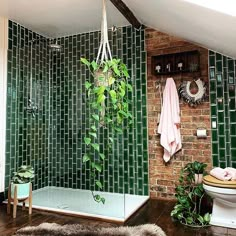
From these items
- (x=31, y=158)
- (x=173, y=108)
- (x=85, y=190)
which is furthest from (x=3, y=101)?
(x=173, y=108)

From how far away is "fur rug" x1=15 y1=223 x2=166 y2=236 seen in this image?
2.16 m

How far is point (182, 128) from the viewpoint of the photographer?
10.6 ft

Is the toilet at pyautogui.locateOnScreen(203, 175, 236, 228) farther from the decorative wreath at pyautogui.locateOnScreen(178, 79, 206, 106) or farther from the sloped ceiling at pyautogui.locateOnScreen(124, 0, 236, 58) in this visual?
the sloped ceiling at pyautogui.locateOnScreen(124, 0, 236, 58)

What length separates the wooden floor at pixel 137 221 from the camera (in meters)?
2.29

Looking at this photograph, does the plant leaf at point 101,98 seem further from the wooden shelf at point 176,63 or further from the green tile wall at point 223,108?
the green tile wall at point 223,108

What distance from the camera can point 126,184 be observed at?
3.42 meters

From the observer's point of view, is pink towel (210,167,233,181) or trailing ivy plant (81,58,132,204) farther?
trailing ivy plant (81,58,132,204)

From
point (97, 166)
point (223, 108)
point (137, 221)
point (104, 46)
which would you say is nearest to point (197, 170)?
point (223, 108)

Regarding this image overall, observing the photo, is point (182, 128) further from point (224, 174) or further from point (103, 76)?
point (103, 76)

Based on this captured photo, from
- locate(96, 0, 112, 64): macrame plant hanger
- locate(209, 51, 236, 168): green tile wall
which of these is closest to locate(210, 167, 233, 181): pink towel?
locate(209, 51, 236, 168): green tile wall

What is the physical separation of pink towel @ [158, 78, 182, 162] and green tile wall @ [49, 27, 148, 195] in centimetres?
30

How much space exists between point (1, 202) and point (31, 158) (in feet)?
2.32

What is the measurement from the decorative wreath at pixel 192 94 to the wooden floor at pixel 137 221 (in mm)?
1358

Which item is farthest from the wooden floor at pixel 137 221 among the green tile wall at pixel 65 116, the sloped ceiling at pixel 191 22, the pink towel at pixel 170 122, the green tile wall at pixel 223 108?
the sloped ceiling at pixel 191 22
